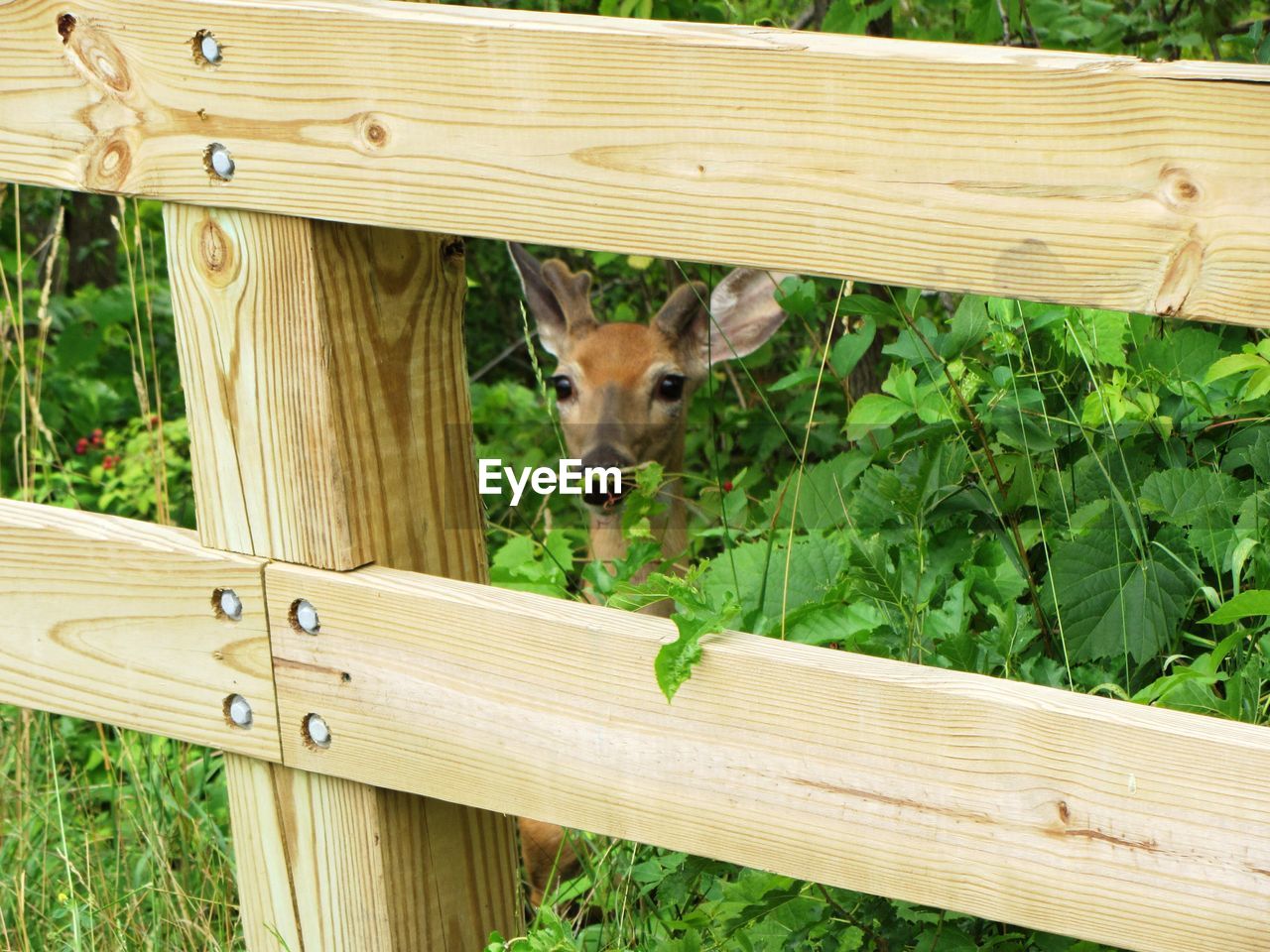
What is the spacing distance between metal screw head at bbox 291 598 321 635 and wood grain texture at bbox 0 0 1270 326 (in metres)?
0.51

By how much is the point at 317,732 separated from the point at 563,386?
304 cm

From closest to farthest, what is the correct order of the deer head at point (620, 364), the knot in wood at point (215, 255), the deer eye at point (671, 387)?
the knot in wood at point (215, 255), the deer head at point (620, 364), the deer eye at point (671, 387)

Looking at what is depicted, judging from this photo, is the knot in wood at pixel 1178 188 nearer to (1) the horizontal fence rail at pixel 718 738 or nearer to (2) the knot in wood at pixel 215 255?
(1) the horizontal fence rail at pixel 718 738

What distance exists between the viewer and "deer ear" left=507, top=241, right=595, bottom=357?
17.1ft

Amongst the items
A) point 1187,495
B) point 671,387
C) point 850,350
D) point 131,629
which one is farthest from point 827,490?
point 671,387

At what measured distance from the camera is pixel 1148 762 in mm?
1464

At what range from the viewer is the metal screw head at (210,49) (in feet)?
6.00

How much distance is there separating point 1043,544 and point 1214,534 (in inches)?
10.1

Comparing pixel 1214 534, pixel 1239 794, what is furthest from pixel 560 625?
pixel 1214 534

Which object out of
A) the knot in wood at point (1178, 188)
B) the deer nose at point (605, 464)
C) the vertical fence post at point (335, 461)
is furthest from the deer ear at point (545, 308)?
the knot in wood at point (1178, 188)

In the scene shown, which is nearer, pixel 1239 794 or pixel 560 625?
pixel 1239 794

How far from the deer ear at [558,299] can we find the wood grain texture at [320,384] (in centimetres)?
316

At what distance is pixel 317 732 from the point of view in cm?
203

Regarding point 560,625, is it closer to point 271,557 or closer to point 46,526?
point 271,557
